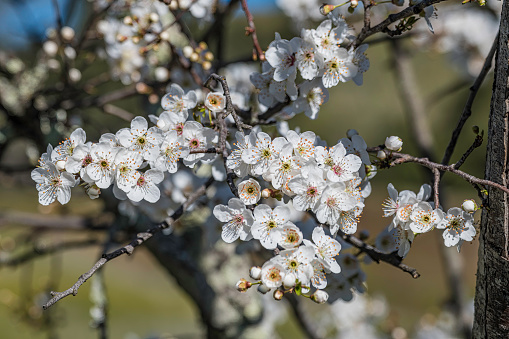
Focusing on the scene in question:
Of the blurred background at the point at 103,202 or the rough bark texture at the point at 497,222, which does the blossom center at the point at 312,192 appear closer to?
the rough bark texture at the point at 497,222

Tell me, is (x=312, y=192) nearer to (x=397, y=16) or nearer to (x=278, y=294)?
(x=278, y=294)

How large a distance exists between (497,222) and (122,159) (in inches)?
26.6

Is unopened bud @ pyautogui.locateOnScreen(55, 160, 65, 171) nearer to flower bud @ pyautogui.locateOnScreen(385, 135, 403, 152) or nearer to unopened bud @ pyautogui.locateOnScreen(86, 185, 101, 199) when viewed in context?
unopened bud @ pyautogui.locateOnScreen(86, 185, 101, 199)

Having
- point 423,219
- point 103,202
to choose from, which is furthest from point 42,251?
point 423,219

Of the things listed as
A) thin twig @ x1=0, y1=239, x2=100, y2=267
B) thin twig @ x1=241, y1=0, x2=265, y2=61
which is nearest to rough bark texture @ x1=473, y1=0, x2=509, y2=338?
thin twig @ x1=241, y1=0, x2=265, y2=61

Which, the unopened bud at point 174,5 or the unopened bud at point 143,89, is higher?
the unopened bud at point 174,5

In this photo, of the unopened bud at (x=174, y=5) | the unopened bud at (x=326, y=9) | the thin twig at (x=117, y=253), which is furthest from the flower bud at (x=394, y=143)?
the unopened bud at (x=174, y=5)

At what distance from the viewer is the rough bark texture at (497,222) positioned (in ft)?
2.51

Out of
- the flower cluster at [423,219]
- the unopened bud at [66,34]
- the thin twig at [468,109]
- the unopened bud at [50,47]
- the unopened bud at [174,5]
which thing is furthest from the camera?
the unopened bud at [50,47]

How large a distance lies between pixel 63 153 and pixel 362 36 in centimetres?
62

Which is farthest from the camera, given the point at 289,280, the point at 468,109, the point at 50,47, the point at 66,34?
the point at 50,47

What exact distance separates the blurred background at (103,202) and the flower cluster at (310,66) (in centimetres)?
48

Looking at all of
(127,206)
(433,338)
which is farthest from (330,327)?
(127,206)

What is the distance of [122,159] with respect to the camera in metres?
0.81
